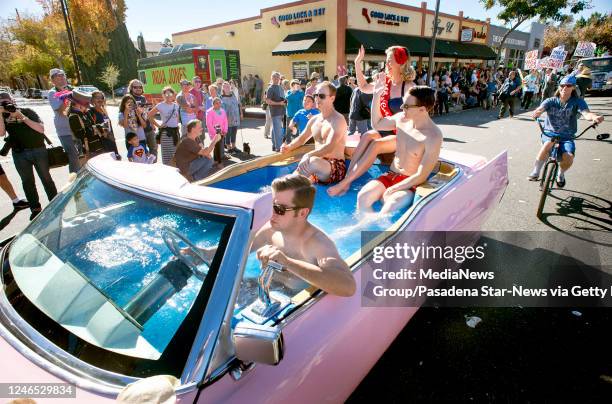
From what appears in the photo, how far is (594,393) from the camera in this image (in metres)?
2.03

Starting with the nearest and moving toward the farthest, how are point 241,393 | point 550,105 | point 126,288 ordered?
1. point 241,393
2. point 126,288
3. point 550,105

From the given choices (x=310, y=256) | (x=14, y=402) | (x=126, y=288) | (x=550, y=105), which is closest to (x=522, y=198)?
(x=550, y=105)

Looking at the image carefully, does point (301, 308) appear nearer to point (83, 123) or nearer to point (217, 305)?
point (217, 305)

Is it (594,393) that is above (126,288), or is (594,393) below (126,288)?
below

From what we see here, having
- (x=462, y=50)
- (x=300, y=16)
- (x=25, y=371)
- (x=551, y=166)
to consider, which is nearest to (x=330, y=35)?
(x=300, y=16)

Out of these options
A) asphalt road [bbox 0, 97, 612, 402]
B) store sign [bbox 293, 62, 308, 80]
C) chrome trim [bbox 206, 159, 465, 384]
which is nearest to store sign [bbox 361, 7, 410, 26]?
store sign [bbox 293, 62, 308, 80]

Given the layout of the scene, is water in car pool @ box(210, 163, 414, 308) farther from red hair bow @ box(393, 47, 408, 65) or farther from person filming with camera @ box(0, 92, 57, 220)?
person filming with camera @ box(0, 92, 57, 220)

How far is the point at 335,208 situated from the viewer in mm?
3812

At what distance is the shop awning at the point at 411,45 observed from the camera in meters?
18.4

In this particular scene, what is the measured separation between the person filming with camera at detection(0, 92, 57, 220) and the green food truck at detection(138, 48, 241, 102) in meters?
12.3

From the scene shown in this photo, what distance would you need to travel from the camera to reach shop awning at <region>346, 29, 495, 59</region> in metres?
18.4

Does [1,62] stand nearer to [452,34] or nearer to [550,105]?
[452,34]

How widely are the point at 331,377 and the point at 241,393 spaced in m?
0.50

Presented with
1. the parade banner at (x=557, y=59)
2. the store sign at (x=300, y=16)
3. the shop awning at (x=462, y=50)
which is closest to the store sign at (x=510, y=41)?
the shop awning at (x=462, y=50)
